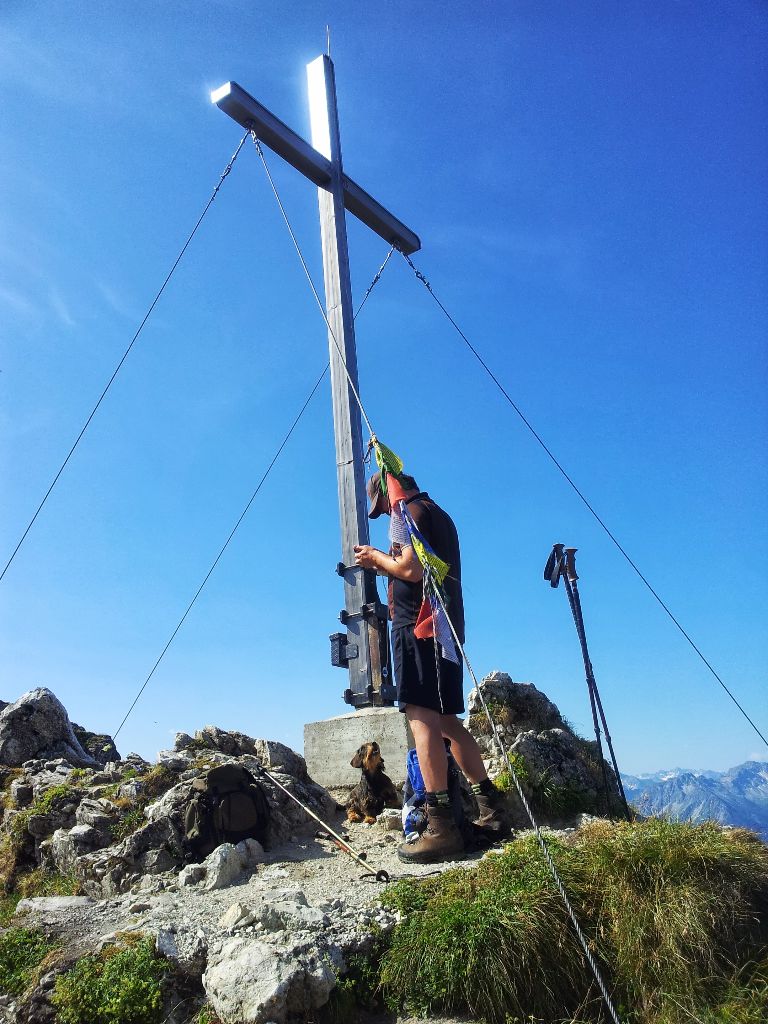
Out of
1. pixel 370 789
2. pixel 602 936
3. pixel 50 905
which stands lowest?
pixel 602 936

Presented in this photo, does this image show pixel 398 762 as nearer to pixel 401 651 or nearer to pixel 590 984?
pixel 401 651

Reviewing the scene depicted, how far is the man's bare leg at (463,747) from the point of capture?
16.3ft

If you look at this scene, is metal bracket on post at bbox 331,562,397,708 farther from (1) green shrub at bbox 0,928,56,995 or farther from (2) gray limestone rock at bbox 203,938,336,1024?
(2) gray limestone rock at bbox 203,938,336,1024

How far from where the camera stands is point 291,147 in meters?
8.07

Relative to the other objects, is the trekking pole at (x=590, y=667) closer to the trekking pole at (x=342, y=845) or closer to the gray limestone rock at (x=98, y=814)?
the trekking pole at (x=342, y=845)

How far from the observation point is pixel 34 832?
5.93 metres

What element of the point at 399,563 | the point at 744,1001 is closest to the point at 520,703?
the point at 399,563

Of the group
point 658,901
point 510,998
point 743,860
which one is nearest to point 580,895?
point 658,901

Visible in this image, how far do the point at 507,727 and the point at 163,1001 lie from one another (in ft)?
14.0

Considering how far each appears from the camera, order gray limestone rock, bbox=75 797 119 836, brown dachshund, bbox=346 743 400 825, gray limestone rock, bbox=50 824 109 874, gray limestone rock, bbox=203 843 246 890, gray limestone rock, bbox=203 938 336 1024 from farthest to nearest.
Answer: brown dachshund, bbox=346 743 400 825 → gray limestone rock, bbox=75 797 119 836 → gray limestone rock, bbox=50 824 109 874 → gray limestone rock, bbox=203 843 246 890 → gray limestone rock, bbox=203 938 336 1024

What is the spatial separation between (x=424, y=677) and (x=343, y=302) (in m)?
4.75

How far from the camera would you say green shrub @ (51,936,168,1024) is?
10.4 feet

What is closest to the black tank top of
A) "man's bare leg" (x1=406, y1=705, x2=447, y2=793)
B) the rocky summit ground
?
"man's bare leg" (x1=406, y1=705, x2=447, y2=793)

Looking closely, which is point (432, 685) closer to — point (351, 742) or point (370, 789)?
point (370, 789)
